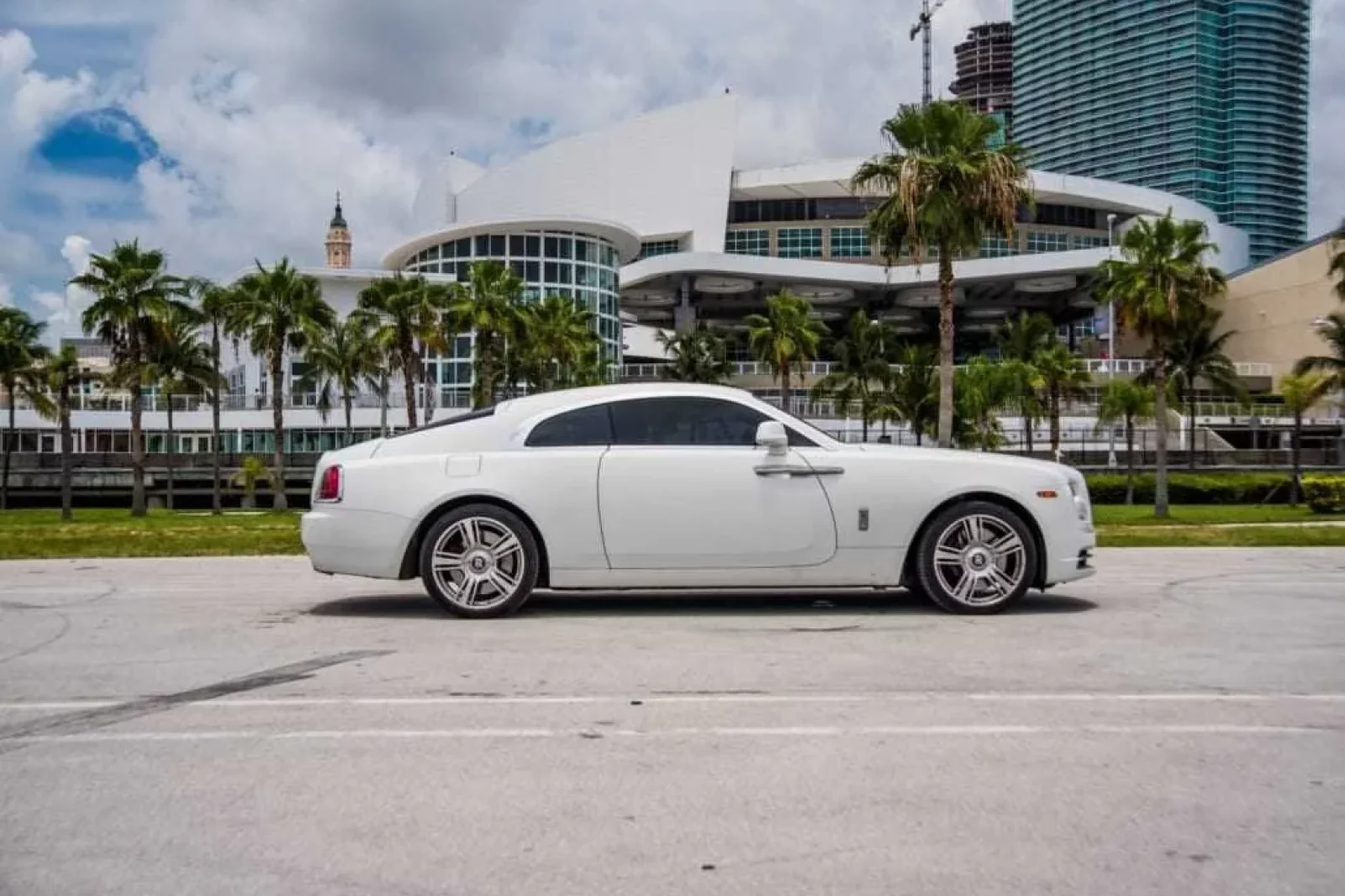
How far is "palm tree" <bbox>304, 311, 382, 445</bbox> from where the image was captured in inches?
2208

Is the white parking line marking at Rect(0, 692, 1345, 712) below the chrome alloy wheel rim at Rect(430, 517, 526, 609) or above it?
below

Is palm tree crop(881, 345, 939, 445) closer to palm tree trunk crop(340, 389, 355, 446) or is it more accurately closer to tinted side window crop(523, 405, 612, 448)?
palm tree trunk crop(340, 389, 355, 446)

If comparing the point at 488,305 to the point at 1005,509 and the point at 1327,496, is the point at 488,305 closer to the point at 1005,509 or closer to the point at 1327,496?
the point at 1327,496

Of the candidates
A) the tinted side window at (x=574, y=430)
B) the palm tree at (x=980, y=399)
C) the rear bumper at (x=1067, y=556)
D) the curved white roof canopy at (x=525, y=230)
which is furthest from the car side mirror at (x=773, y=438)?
the curved white roof canopy at (x=525, y=230)

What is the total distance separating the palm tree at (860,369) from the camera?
71.9 metres

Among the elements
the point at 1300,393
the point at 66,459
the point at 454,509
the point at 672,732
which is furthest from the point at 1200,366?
the point at 672,732

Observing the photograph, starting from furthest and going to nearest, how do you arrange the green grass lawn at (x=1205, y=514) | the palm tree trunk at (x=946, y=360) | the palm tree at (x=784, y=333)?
the palm tree at (x=784, y=333), the green grass lawn at (x=1205, y=514), the palm tree trunk at (x=946, y=360)

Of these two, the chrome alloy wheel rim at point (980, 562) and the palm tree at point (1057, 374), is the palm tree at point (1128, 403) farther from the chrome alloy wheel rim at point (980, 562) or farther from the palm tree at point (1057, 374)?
the chrome alloy wheel rim at point (980, 562)

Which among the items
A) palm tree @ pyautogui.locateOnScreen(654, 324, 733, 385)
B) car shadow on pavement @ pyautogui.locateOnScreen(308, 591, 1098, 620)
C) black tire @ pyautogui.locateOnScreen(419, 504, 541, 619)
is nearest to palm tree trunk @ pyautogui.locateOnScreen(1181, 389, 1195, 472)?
palm tree @ pyautogui.locateOnScreen(654, 324, 733, 385)

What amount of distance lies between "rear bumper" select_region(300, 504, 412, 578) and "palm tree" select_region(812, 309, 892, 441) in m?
62.6

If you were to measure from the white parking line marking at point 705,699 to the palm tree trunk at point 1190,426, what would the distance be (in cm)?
5436

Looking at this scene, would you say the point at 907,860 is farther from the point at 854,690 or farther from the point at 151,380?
the point at 151,380

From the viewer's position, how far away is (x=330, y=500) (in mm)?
8453

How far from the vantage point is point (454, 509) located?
8312 mm
